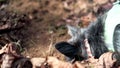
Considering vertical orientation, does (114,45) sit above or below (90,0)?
below

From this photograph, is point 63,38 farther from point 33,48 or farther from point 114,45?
point 114,45

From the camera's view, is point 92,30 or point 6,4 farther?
point 6,4

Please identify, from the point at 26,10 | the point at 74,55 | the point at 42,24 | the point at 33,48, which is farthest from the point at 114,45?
the point at 26,10

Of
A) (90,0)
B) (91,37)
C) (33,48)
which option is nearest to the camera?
(91,37)

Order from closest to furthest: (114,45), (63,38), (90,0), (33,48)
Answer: (114,45), (33,48), (63,38), (90,0)
